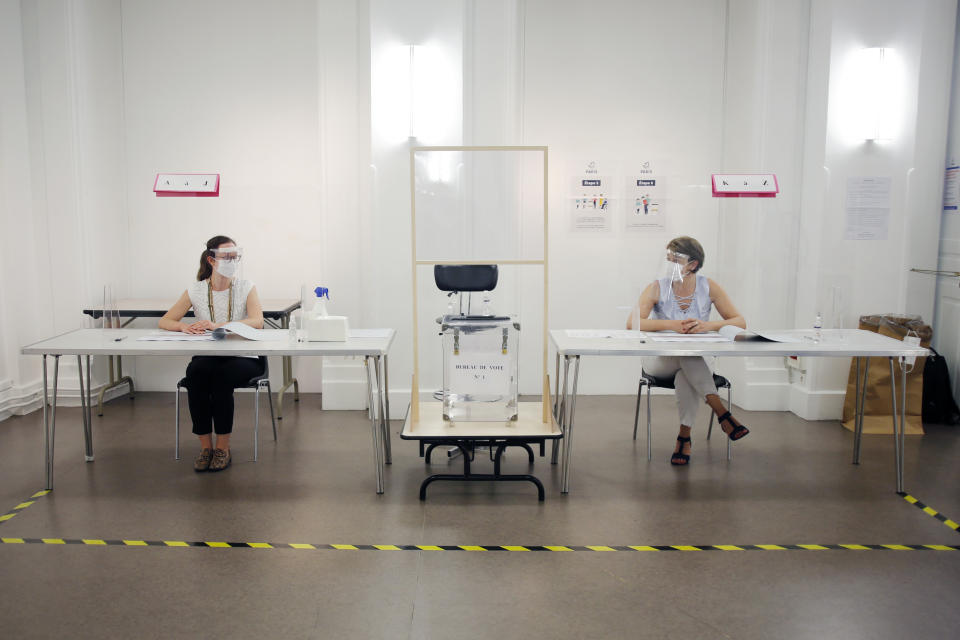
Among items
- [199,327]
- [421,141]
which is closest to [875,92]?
[421,141]

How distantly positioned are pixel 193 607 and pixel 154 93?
4433 mm

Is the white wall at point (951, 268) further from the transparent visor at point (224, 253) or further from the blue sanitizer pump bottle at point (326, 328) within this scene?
the transparent visor at point (224, 253)

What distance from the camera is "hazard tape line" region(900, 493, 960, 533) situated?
360 cm

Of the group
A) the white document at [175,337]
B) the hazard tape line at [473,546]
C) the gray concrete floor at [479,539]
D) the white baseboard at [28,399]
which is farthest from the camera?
the white baseboard at [28,399]

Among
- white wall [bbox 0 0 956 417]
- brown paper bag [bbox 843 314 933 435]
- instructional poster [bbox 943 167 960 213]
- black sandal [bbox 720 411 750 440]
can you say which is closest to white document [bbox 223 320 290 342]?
white wall [bbox 0 0 956 417]

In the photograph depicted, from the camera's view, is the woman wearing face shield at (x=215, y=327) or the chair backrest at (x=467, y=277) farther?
the woman wearing face shield at (x=215, y=327)

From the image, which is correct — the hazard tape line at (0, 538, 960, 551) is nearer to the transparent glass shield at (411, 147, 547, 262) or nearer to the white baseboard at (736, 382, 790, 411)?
the transparent glass shield at (411, 147, 547, 262)

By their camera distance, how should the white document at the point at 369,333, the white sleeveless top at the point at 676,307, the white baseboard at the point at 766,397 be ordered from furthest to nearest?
the white baseboard at the point at 766,397
the white sleeveless top at the point at 676,307
the white document at the point at 369,333

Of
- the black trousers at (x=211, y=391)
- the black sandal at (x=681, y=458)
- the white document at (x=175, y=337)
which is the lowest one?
the black sandal at (x=681, y=458)

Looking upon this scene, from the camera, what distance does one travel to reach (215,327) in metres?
4.36

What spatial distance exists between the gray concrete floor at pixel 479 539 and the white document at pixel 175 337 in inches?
28.9

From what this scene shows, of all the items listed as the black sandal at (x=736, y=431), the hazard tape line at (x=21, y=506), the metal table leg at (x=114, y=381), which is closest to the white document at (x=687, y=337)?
the black sandal at (x=736, y=431)

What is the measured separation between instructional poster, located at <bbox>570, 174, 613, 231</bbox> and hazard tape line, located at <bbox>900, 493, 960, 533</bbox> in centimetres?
253

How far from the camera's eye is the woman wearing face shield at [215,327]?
429 centimetres
